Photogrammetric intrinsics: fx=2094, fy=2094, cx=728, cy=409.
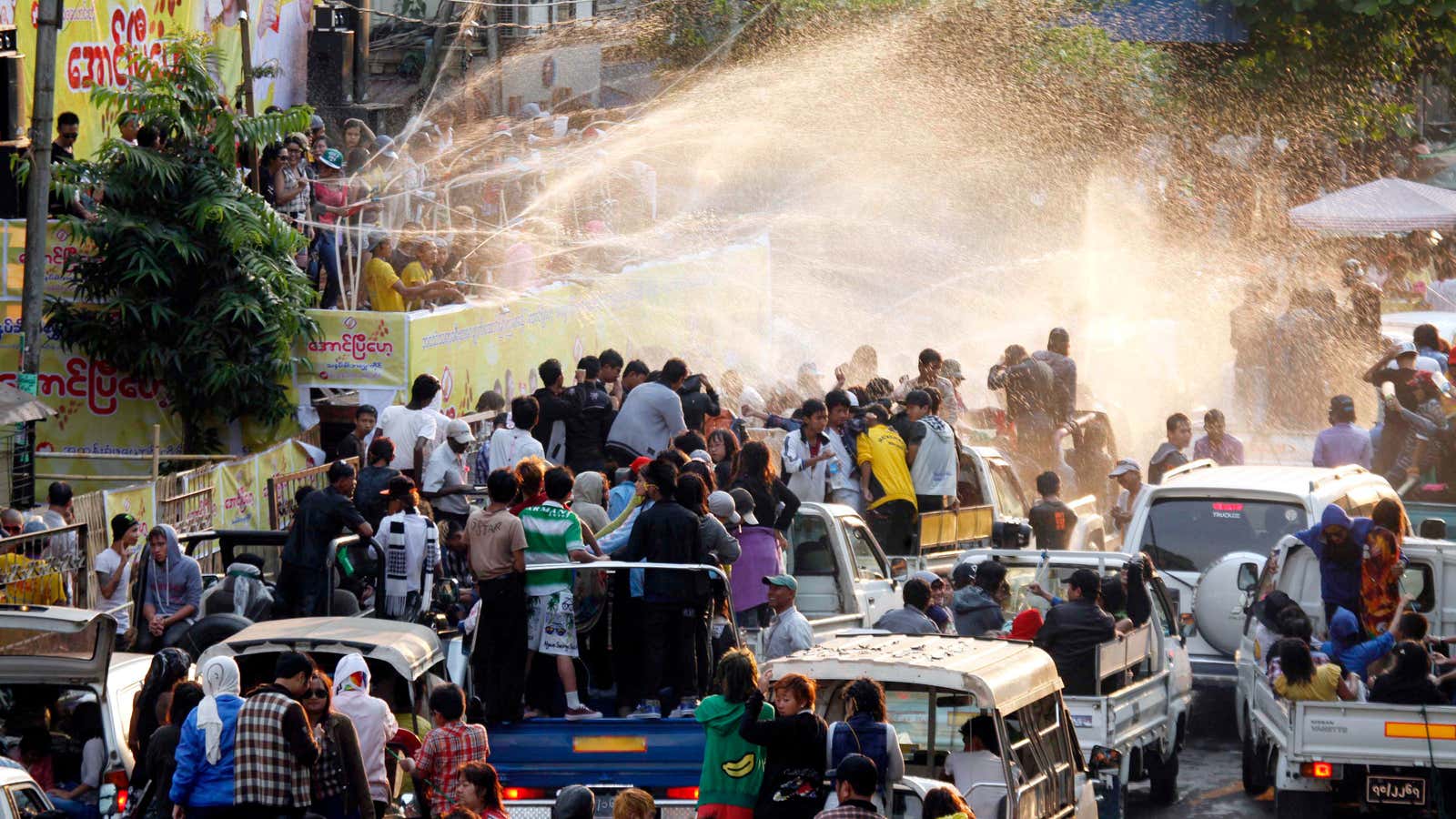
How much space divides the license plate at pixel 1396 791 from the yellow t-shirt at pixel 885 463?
490cm

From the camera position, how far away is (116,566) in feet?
44.9

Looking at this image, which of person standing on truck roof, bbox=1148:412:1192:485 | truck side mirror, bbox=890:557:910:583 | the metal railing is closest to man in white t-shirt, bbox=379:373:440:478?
the metal railing

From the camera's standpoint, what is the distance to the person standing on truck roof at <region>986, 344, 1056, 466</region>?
19.6 meters

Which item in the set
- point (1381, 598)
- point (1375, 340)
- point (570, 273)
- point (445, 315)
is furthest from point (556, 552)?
point (1375, 340)

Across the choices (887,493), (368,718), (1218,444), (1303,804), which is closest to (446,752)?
(368,718)

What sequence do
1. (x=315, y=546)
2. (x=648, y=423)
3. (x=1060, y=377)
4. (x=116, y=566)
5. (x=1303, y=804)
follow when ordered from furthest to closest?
(x=1060, y=377), (x=648, y=423), (x=116, y=566), (x=315, y=546), (x=1303, y=804)

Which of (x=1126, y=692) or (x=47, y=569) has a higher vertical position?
(x=47, y=569)

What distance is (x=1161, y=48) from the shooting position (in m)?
36.0

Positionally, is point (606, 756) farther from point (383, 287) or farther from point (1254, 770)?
point (383, 287)

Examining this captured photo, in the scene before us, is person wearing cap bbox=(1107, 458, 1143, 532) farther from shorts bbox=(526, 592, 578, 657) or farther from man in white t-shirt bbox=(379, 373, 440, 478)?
shorts bbox=(526, 592, 578, 657)

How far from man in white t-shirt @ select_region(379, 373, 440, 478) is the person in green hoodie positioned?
20.6 feet

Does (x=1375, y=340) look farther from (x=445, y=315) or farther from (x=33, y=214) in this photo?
(x=33, y=214)

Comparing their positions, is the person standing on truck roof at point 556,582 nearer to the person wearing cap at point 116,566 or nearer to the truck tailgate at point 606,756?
the truck tailgate at point 606,756

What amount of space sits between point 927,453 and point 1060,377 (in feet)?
15.1
